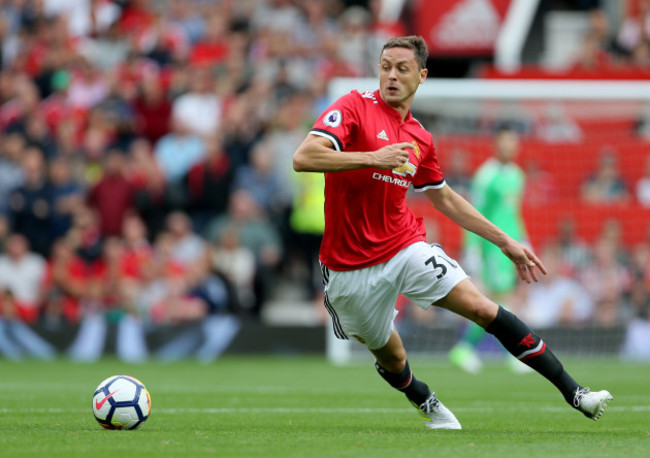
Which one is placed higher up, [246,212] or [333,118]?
[333,118]

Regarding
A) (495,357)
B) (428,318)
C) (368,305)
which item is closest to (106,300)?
(428,318)

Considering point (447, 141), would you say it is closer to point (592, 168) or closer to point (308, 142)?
point (592, 168)

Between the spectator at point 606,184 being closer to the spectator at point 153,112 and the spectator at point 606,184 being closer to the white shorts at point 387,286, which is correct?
the spectator at point 153,112

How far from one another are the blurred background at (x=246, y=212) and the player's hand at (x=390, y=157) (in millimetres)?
9317

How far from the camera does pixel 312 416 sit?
26.4 ft

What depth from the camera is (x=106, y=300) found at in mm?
16375

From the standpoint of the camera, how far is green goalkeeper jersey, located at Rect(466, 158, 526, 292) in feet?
44.1

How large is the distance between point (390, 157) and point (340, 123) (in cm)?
53

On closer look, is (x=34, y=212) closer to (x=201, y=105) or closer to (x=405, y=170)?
(x=201, y=105)

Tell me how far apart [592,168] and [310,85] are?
184 inches

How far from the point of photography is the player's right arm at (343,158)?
6477mm

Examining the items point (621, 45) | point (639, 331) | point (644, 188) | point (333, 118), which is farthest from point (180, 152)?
point (333, 118)

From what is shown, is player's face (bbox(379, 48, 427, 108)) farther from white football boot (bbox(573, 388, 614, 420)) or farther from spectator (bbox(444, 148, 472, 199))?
spectator (bbox(444, 148, 472, 199))

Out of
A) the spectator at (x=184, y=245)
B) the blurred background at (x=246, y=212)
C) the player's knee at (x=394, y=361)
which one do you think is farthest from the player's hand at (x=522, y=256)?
the spectator at (x=184, y=245)
